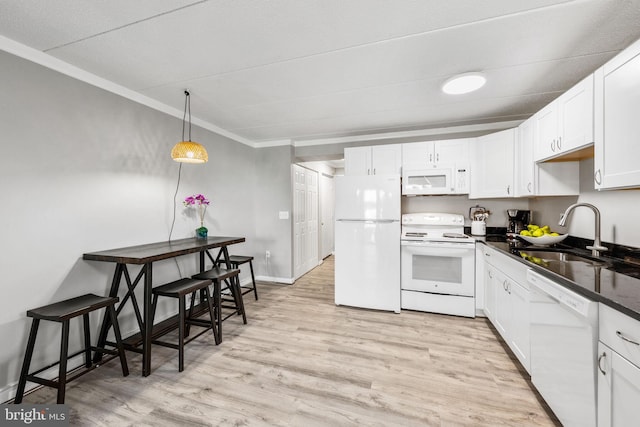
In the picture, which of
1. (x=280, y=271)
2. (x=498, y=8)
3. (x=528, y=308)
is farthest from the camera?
(x=280, y=271)

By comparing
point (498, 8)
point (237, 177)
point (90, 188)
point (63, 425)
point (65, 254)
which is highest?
point (498, 8)

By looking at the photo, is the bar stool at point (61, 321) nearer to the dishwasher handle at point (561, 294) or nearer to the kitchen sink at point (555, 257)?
the dishwasher handle at point (561, 294)

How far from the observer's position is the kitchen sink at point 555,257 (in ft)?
5.89

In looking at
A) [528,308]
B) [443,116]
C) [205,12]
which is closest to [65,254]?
[205,12]

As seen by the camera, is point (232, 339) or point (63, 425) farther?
point (232, 339)

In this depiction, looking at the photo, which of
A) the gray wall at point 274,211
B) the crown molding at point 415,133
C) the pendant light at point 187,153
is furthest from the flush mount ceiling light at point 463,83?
the gray wall at point 274,211

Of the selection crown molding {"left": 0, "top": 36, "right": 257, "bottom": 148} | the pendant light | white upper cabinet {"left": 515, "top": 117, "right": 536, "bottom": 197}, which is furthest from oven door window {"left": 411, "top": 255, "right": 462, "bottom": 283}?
crown molding {"left": 0, "top": 36, "right": 257, "bottom": 148}

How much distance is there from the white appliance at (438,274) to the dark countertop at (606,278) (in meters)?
0.87

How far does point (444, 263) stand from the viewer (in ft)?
9.96

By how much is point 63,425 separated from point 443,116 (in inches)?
166

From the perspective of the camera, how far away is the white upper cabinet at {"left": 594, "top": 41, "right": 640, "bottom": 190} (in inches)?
53.6

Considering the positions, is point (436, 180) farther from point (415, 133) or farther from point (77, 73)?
point (77, 73)

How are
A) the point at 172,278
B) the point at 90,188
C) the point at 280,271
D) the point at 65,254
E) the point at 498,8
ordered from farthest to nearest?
the point at 280,271
the point at 172,278
the point at 90,188
the point at 65,254
the point at 498,8

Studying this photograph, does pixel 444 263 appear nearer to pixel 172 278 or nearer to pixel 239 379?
pixel 239 379
